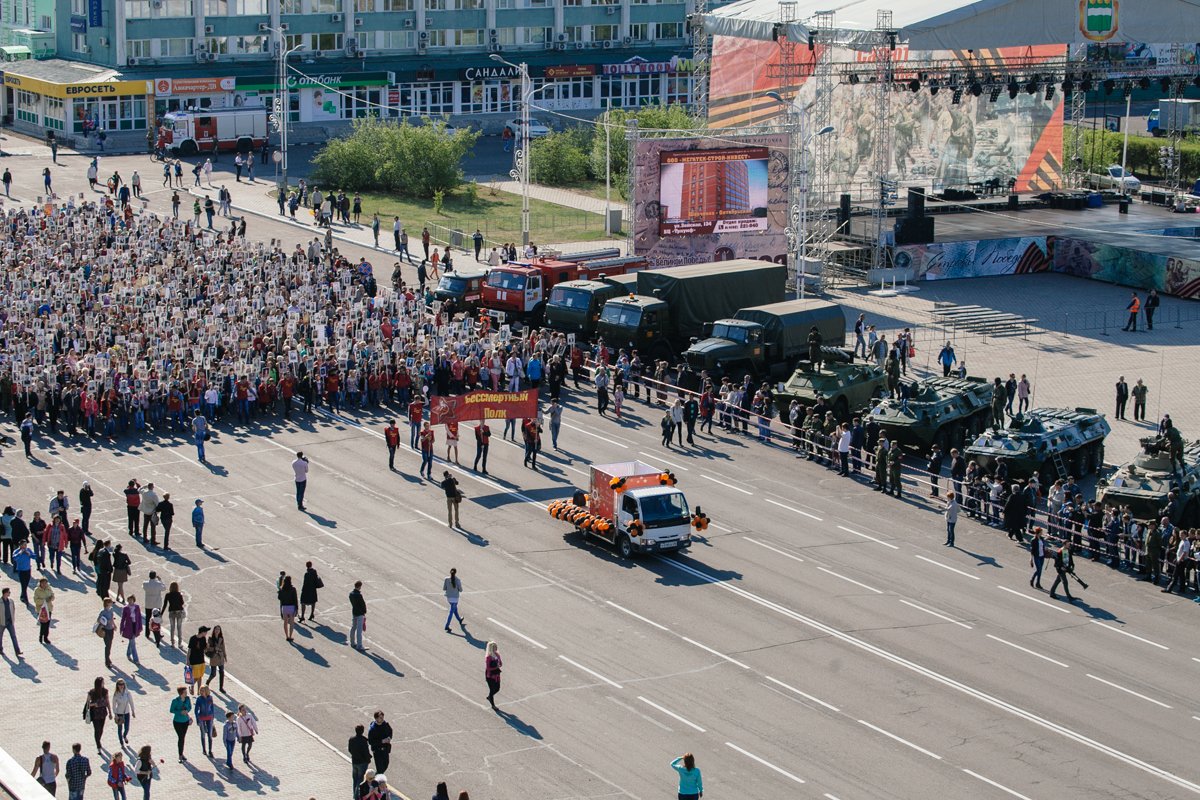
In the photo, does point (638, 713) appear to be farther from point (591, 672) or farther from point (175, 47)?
point (175, 47)

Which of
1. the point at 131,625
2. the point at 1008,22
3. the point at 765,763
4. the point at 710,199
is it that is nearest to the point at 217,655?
the point at 131,625

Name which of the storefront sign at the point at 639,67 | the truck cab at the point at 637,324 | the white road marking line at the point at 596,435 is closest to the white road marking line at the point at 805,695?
the white road marking line at the point at 596,435

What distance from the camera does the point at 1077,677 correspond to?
31.6 metres

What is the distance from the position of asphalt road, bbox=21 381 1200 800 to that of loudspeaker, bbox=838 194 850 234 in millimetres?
28258

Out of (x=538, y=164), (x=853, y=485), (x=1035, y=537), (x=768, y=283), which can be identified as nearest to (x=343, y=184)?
(x=538, y=164)

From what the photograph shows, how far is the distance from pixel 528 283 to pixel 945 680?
92.3 feet

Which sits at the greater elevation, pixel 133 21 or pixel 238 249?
pixel 133 21

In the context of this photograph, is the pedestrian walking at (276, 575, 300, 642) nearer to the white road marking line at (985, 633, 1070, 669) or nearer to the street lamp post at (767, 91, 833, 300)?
the white road marking line at (985, 633, 1070, 669)

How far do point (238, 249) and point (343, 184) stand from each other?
23.7 m

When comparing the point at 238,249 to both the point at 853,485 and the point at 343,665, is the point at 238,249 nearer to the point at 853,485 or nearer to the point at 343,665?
the point at 853,485

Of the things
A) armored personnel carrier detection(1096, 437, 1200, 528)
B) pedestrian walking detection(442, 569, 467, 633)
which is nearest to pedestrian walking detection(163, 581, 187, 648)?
pedestrian walking detection(442, 569, 467, 633)

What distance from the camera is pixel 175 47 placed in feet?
324

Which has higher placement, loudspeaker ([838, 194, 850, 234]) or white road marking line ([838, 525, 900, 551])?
loudspeaker ([838, 194, 850, 234])

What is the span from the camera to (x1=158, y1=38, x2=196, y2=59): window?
323ft
